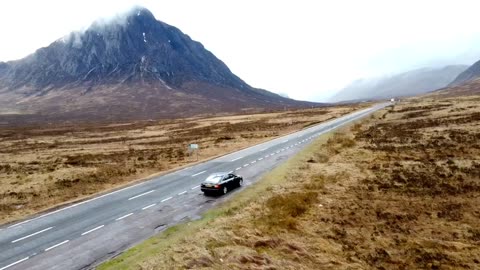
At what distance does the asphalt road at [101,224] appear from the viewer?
A: 61.2 feet

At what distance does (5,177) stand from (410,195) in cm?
4120

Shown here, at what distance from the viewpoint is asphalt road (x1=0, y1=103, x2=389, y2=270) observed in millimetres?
18656

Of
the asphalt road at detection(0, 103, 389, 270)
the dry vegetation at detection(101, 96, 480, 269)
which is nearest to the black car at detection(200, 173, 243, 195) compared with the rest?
the asphalt road at detection(0, 103, 389, 270)

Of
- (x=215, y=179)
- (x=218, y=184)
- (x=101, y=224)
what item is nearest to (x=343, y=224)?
(x=218, y=184)

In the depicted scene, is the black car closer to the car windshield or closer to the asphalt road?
the car windshield

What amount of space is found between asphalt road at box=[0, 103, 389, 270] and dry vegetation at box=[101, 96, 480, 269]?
2015mm

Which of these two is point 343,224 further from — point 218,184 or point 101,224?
point 101,224

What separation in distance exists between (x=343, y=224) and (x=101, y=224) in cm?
1404

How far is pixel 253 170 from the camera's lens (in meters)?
38.5

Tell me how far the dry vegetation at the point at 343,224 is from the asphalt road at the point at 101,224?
2015 millimetres

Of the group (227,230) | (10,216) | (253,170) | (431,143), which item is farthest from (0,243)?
(431,143)

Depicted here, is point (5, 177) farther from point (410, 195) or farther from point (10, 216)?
point (410, 195)

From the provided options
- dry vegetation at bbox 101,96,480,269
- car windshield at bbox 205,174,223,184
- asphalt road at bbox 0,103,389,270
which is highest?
car windshield at bbox 205,174,223,184

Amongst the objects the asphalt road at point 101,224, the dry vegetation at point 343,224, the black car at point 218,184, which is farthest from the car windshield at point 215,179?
the dry vegetation at point 343,224
